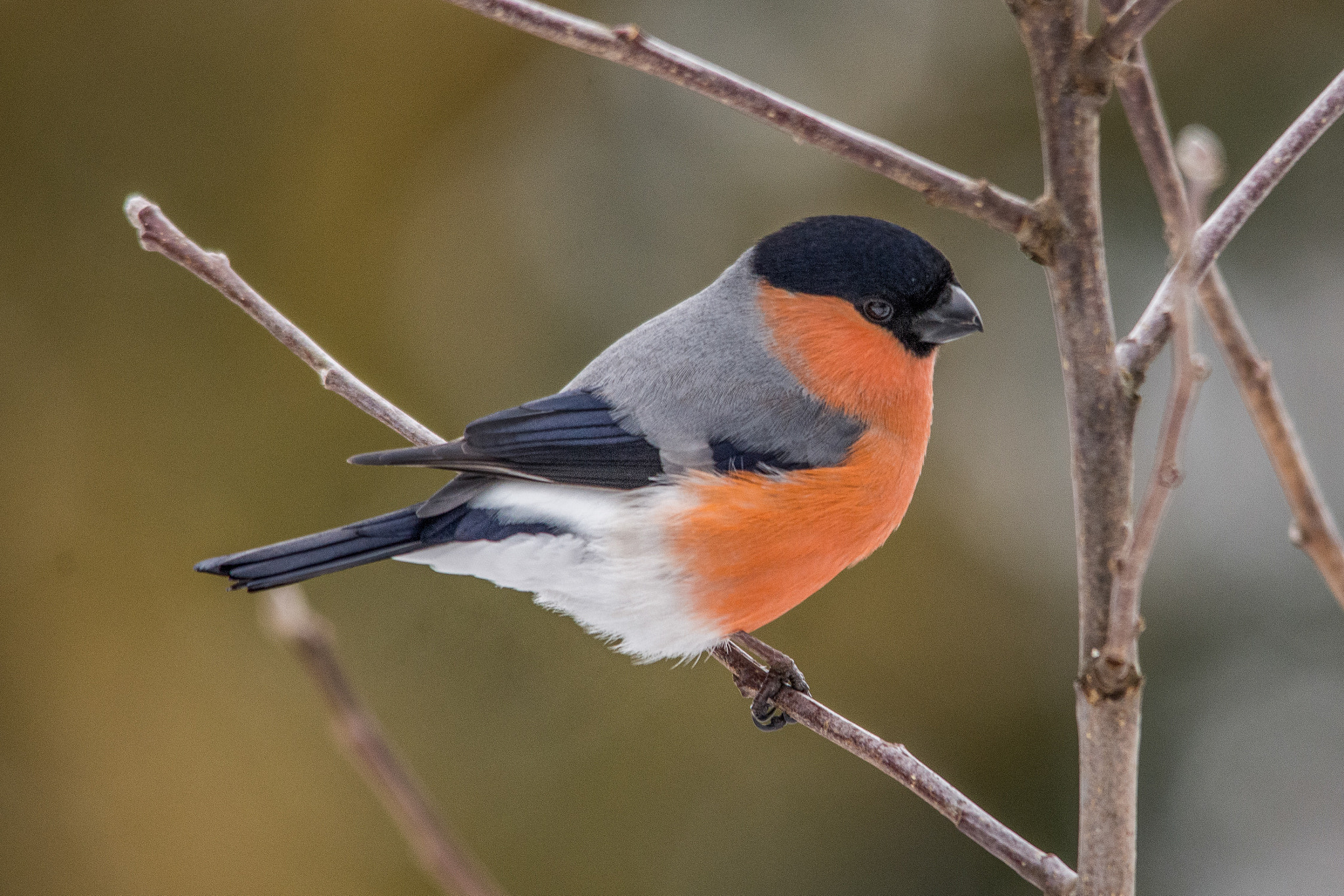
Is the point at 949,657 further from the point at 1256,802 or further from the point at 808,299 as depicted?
the point at 808,299

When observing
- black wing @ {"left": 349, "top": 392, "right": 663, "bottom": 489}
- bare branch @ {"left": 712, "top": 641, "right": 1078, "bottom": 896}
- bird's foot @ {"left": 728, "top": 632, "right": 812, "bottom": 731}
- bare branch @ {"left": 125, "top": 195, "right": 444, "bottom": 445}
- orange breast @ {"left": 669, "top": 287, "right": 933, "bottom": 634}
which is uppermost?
bare branch @ {"left": 125, "top": 195, "right": 444, "bottom": 445}

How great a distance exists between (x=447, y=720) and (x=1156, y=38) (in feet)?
10.8

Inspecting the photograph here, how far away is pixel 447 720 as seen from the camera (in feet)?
12.6

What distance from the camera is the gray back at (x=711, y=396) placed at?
2451 millimetres

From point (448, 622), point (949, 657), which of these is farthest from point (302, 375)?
point (949, 657)

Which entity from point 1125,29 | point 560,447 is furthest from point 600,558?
point 1125,29

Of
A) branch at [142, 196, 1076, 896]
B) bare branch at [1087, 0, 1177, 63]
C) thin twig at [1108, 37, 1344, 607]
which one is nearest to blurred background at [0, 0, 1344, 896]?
branch at [142, 196, 1076, 896]

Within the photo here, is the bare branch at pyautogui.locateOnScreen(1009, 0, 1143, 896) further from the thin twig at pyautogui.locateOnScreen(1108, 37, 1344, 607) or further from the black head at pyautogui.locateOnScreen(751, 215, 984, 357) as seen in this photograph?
the black head at pyautogui.locateOnScreen(751, 215, 984, 357)

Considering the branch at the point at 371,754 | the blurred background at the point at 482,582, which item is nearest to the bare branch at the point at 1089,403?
the branch at the point at 371,754

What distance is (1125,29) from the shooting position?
4.15 feet

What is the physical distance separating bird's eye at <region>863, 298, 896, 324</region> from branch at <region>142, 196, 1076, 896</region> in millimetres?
831

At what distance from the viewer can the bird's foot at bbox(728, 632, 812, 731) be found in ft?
7.98

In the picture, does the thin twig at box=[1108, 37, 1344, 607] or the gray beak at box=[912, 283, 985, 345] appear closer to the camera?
the thin twig at box=[1108, 37, 1344, 607]

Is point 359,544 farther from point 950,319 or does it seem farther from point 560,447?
point 950,319
